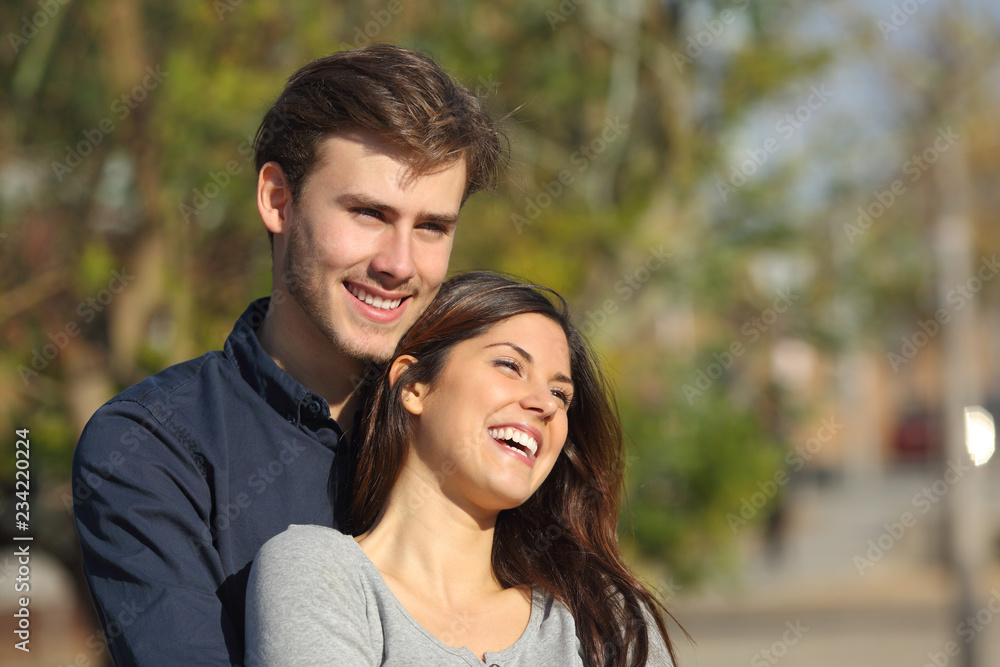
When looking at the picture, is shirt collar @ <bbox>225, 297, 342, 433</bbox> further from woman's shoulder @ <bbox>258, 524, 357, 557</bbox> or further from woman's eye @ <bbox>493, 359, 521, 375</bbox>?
woman's eye @ <bbox>493, 359, 521, 375</bbox>

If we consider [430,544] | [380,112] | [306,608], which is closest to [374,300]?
[380,112]

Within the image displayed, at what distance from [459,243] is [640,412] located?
151cm

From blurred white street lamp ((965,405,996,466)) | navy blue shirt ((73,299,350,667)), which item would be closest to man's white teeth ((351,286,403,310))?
navy blue shirt ((73,299,350,667))

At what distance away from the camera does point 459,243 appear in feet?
20.4

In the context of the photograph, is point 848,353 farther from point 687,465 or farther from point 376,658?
point 376,658

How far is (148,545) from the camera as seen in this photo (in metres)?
1.91

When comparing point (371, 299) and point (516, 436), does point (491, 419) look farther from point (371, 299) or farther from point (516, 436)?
point (371, 299)

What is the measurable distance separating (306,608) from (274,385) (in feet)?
1.64

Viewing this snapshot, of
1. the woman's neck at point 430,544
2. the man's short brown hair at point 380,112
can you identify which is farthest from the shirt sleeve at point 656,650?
the man's short brown hair at point 380,112

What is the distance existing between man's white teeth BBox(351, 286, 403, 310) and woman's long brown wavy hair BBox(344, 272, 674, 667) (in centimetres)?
12

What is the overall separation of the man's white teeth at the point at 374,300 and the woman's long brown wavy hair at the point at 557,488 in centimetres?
12

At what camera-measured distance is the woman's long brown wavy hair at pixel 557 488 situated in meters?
2.30

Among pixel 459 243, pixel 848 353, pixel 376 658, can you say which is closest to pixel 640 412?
pixel 459 243

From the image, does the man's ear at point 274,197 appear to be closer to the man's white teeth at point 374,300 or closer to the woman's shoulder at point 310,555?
the man's white teeth at point 374,300
